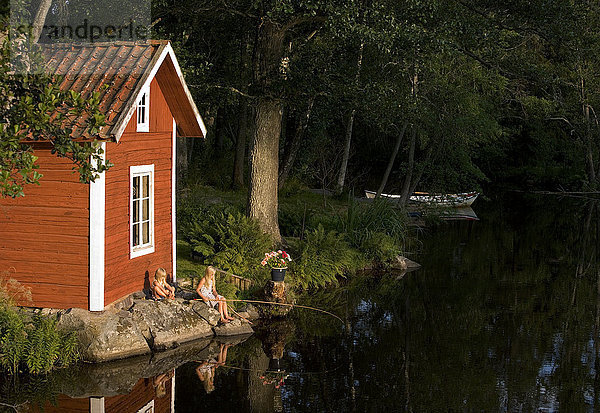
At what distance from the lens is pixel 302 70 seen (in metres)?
18.8

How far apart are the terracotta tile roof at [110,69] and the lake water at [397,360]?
3913mm

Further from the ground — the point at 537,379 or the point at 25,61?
the point at 25,61

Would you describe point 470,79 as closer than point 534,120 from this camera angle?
Yes

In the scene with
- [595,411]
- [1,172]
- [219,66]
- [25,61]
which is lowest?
[595,411]

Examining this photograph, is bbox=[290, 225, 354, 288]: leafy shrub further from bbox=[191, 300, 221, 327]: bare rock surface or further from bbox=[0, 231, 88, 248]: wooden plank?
bbox=[0, 231, 88, 248]: wooden plank

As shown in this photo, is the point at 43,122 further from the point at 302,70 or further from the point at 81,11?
the point at 81,11

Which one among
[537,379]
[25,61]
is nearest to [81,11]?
[25,61]

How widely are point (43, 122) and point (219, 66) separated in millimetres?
18169

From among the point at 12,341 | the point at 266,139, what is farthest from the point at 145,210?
the point at 266,139

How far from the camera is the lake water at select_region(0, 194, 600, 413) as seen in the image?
35.7 ft

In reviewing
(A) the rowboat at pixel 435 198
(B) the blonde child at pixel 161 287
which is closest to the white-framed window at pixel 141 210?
(B) the blonde child at pixel 161 287

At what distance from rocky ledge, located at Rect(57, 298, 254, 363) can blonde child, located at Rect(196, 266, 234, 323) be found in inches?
4.6

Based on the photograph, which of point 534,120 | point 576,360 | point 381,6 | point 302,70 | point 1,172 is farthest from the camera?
point 534,120

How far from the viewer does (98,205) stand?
41.7 ft
